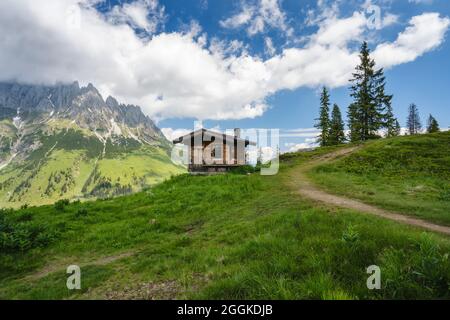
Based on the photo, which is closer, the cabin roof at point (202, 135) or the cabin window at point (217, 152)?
the cabin roof at point (202, 135)

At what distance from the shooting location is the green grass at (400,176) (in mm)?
13727

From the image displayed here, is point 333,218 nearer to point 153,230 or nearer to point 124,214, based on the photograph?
point 153,230

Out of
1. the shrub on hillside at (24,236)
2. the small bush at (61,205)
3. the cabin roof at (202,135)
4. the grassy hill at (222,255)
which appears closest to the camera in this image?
the grassy hill at (222,255)

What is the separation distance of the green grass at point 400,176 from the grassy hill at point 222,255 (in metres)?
4.59

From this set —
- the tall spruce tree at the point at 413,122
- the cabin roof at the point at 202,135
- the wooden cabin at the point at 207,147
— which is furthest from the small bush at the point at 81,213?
the tall spruce tree at the point at 413,122

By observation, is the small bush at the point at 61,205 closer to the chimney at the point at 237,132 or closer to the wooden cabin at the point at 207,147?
the wooden cabin at the point at 207,147

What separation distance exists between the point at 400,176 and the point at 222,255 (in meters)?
22.9

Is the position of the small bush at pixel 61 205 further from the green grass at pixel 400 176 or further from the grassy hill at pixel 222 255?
the green grass at pixel 400 176

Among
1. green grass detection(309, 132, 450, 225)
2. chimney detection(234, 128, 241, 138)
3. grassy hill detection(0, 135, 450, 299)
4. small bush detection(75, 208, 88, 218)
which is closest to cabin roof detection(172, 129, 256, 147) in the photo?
chimney detection(234, 128, 241, 138)

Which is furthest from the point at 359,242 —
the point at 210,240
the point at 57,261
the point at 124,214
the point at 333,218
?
the point at 124,214

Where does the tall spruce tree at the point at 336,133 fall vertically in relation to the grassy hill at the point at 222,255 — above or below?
above

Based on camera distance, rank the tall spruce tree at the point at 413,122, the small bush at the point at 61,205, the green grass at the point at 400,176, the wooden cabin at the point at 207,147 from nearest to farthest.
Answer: the green grass at the point at 400,176, the small bush at the point at 61,205, the wooden cabin at the point at 207,147, the tall spruce tree at the point at 413,122

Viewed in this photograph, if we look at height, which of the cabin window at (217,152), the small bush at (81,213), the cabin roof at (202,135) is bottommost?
the small bush at (81,213)

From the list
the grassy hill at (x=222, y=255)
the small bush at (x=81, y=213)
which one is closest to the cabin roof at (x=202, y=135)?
the grassy hill at (x=222, y=255)
